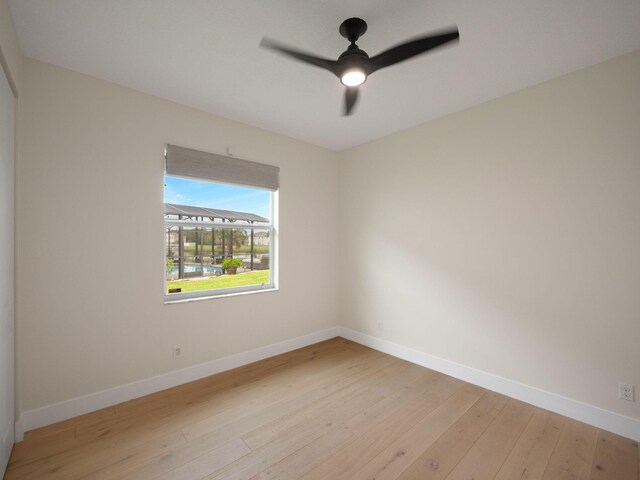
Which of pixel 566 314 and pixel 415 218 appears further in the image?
pixel 415 218

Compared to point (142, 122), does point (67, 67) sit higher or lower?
higher

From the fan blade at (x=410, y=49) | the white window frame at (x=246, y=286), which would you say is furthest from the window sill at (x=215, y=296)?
the fan blade at (x=410, y=49)

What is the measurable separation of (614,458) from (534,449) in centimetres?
44

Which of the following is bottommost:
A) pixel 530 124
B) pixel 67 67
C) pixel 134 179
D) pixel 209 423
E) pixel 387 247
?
pixel 209 423

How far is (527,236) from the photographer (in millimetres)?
2508

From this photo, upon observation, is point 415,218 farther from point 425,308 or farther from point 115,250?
point 115,250

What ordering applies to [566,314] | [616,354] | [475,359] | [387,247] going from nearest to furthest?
[616,354], [566,314], [475,359], [387,247]

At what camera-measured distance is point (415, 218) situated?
330 centimetres

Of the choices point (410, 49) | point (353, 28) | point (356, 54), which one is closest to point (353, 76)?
point (356, 54)

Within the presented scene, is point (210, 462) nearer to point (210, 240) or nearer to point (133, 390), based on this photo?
point (133, 390)

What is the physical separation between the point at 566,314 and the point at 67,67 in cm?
429

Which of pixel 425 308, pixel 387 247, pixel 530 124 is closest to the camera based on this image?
pixel 530 124

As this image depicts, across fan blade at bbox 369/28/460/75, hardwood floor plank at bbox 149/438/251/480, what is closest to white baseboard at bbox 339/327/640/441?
hardwood floor plank at bbox 149/438/251/480

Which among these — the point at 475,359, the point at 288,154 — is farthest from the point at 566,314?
the point at 288,154
